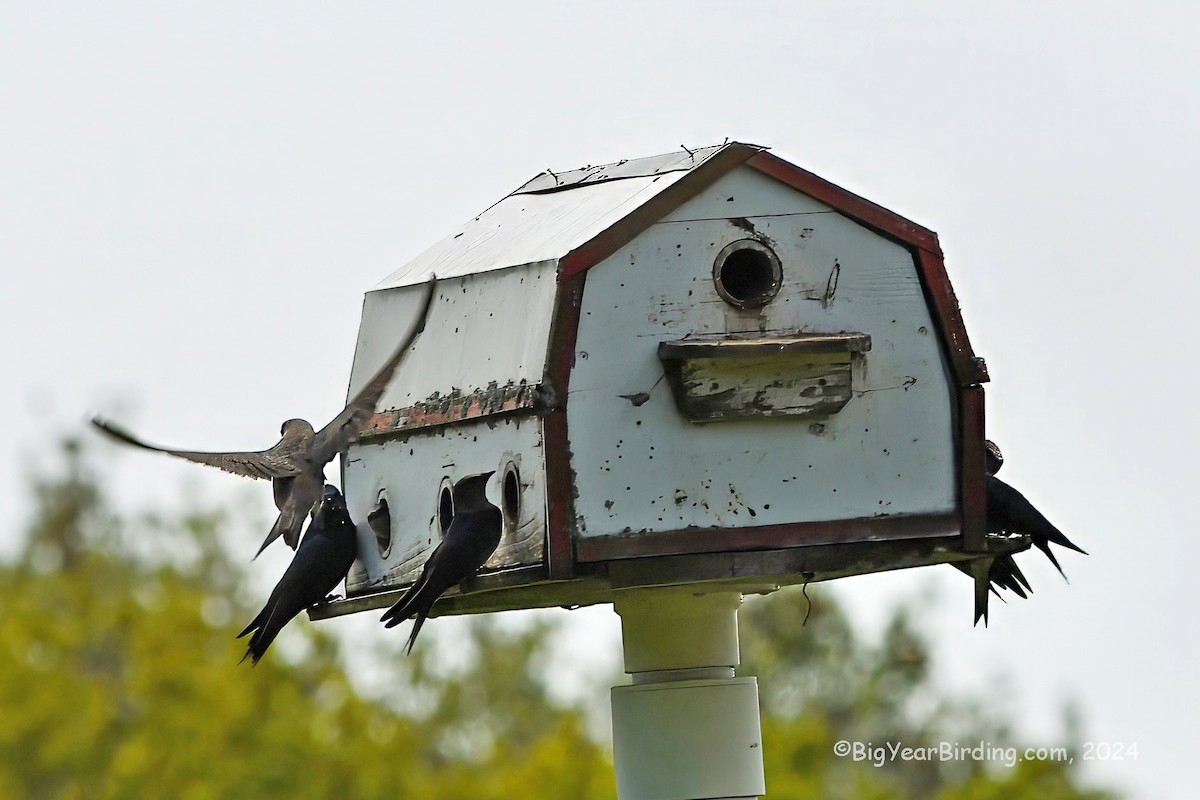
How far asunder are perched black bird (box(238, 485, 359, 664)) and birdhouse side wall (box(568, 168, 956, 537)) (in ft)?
3.34

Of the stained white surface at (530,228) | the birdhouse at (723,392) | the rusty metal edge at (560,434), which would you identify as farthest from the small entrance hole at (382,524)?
the rusty metal edge at (560,434)

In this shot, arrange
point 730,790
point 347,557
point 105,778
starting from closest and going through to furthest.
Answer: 1. point 730,790
2. point 347,557
3. point 105,778

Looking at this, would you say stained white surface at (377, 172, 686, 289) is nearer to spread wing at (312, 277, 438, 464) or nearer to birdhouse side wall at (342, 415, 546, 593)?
spread wing at (312, 277, 438, 464)

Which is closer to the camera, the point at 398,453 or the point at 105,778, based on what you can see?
the point at 398,453

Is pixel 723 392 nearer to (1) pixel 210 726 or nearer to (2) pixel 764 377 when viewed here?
(2) pixel 764 377

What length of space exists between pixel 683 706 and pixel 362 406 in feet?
4.03

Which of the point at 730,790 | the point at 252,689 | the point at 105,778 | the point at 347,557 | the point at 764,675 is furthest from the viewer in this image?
the point at 764,675

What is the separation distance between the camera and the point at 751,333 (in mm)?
5293


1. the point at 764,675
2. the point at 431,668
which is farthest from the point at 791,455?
the point at 431,668

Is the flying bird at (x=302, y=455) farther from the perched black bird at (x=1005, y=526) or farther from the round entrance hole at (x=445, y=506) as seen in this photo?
the perched black bird at (x=1005, y=526)

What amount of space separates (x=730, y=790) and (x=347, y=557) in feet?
3.93

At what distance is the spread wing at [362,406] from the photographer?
602 cm

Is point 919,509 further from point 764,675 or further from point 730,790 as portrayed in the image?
point 764,675

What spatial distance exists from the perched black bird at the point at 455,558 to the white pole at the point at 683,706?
1.70 feet
